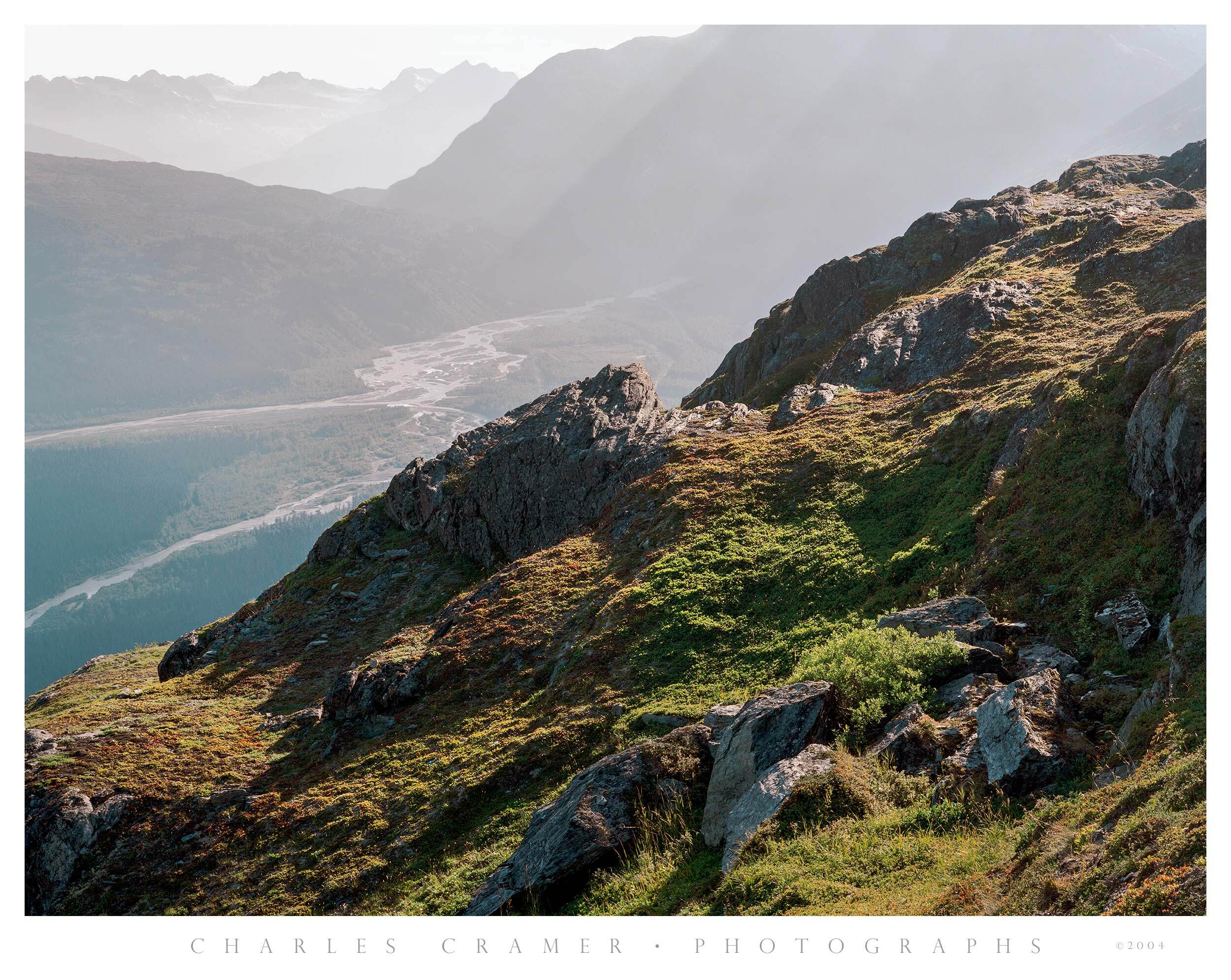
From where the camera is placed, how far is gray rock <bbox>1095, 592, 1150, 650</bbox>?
12.8 metres

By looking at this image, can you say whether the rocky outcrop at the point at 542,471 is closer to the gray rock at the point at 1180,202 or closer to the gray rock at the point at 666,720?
the gray rock at the point at 666,720

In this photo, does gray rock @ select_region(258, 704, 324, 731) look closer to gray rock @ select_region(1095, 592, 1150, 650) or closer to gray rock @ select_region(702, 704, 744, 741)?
gray rock @ select_region(702, 704, 744, 741)

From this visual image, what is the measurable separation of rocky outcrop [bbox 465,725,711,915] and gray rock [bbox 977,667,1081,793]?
4850 millimetres

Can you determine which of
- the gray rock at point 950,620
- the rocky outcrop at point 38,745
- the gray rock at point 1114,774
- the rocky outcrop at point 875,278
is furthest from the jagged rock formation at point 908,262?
the rocky outcrop at point 38,745

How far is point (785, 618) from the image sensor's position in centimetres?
1925

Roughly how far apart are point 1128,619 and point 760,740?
7377 millimetres

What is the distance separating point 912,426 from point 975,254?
2480 centimetres

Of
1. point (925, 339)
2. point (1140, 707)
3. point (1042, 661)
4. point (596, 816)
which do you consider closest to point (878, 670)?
point (1042, 661)

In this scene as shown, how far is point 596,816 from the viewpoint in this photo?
40.7 feet

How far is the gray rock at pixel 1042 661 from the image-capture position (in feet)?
41.9

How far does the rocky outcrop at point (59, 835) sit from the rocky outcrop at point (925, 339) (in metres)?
33.1

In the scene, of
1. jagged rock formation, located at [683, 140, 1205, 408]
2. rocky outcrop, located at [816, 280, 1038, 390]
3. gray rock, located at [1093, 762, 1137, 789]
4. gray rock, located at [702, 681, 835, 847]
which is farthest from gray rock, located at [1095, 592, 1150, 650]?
jagged rock formation, located at [683, 140, 1205, 408]

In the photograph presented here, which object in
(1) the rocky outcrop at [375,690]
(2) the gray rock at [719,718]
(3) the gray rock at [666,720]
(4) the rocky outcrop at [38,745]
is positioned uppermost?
(2) the gray rock at [719,718]
